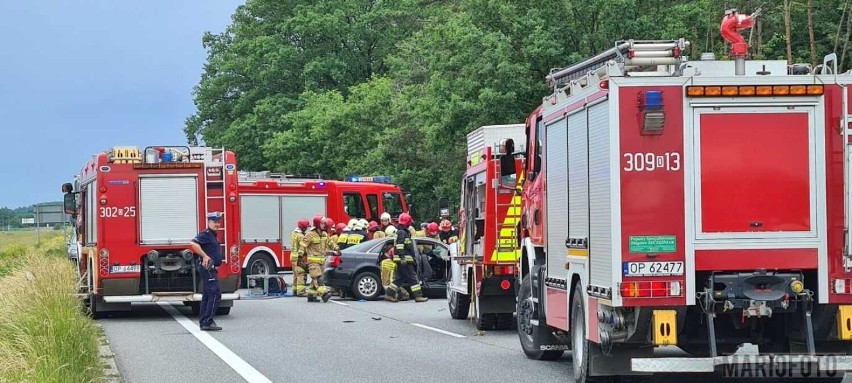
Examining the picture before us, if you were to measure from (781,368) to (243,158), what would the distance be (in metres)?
53.2

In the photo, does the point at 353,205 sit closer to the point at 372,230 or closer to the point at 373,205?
the point at 373,205

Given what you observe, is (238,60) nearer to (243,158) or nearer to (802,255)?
(243,158)

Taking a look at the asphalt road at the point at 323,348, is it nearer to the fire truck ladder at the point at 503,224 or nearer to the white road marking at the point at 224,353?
the white road marking at the point at 224,353

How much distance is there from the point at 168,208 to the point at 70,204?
172 inches

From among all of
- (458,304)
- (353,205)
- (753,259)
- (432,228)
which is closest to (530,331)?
(753,259)

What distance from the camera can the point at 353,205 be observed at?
3409 centimetres

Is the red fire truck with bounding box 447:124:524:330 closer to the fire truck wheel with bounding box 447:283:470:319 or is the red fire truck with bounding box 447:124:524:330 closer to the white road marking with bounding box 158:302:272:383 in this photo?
the fire truck wheel with bounding box 447:283:470:319

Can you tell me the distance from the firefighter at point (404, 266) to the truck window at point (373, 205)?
9.78 meters

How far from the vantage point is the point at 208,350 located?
14922 mm

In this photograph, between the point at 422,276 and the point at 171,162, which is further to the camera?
the point at 422,276

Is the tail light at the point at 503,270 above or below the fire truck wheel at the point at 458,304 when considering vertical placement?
above

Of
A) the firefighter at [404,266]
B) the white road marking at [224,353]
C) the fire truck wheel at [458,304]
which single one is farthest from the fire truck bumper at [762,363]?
the firefighter at [404,266]

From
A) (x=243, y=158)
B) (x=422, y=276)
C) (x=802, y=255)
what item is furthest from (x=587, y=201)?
(x=243, y=158)

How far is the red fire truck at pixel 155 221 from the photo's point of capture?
65.5ft
